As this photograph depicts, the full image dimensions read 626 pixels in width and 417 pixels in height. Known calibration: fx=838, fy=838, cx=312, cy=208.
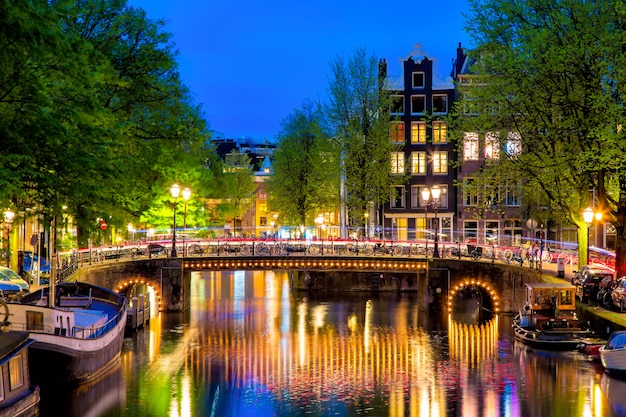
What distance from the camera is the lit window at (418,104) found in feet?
245

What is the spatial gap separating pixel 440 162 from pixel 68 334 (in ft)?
163

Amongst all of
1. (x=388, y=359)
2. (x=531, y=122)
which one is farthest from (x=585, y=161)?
(x=388, y=359)

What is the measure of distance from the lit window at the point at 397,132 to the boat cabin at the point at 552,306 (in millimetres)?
34328

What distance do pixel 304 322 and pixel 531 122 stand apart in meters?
17.8

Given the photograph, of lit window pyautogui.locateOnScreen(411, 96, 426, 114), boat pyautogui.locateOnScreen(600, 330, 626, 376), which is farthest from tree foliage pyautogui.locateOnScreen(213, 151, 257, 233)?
boat pyautogui.locateOnScreen(600, 330, 626, 376)

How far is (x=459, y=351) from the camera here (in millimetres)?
39875

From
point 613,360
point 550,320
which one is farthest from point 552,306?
point 613,360

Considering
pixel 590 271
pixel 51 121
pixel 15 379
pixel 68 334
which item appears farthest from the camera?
pixel 590 271

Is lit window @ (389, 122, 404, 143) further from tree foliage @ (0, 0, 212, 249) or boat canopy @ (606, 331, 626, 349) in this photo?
tree foliage @ (0, 0, 212, 249)

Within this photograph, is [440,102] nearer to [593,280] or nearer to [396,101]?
[396,101]

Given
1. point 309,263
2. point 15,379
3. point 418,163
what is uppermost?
point 418,163

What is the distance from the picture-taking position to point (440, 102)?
74.9 metres

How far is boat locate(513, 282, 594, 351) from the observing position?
38.8 m

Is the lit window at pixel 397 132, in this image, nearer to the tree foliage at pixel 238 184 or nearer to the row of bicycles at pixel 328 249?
the row of bicycles at pixel 328 249
